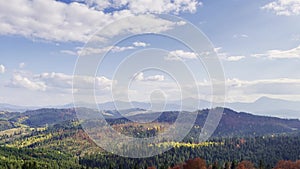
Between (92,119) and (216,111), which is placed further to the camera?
(92,119)

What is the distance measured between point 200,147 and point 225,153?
505 inches

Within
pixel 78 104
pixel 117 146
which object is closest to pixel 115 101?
pixel 78 104

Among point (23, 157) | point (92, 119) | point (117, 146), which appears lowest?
point (23, 157)

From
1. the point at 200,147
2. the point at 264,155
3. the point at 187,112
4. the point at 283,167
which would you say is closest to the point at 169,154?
the point at 200,147

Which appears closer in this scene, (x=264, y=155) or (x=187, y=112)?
(x=187, y=112)

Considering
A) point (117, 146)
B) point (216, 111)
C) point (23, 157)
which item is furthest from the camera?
point (23, 157)

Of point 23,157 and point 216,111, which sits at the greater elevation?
point 216,111

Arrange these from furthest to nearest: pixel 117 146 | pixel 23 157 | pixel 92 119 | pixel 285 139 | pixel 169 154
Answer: pixel 285 139, pixel 23 157, pixel 169 154, pixel 117 146, pixel 92 119

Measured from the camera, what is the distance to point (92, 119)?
2500 centimetres

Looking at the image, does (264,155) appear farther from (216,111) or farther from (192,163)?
(216,111)

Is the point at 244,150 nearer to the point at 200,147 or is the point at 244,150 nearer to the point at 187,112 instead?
the point at 200,147

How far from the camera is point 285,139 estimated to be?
163125 millimetres

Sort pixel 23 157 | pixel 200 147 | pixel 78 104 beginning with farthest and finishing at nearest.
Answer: pixel 200 147 < pixel 23 157 < pixel 78 104

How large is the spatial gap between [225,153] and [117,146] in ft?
325
